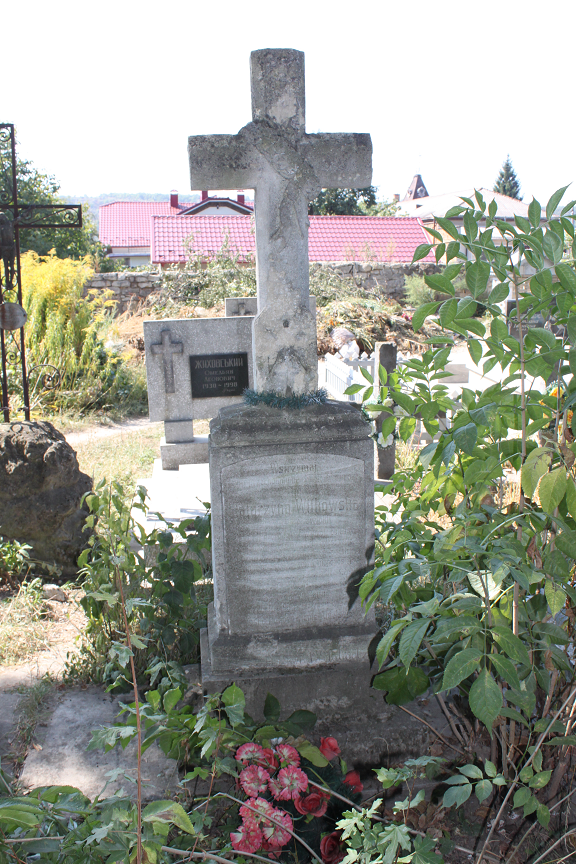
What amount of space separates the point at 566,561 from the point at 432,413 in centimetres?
68

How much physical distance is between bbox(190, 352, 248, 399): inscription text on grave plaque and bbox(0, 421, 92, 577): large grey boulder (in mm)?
2541

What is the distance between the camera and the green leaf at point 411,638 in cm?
147

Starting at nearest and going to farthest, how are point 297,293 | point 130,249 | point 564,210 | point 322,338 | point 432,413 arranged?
point 564,210, point 432,413, point 297,293, point 322,338, point 130,249

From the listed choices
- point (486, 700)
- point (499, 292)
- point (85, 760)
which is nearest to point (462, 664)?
point (486, 700)

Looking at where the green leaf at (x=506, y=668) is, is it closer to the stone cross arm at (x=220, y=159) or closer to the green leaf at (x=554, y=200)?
the green leaf at (x=554, y=200)

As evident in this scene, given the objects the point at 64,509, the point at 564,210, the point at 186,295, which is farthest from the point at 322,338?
the point at 564,210

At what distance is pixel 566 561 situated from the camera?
5.23 ft

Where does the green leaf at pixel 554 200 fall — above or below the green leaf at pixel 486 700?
above

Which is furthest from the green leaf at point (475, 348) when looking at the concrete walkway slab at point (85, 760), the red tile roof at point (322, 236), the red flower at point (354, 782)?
the red tile roof at point (322, 236)

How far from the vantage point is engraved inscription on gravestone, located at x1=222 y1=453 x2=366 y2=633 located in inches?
93.0

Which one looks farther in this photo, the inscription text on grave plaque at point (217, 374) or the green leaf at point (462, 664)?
the inscription text on grave plaque at point (217, 374)

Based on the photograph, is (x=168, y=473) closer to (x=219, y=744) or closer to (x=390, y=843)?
(x=219, y=744)

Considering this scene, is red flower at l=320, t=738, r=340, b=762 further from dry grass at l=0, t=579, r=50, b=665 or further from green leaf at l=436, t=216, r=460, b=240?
dry grass at l=0, t=579, r=50, b=665

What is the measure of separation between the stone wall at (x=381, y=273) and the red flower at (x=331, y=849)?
48.3 ft
